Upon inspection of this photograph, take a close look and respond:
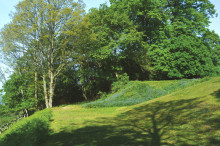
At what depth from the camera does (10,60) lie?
29.8 m

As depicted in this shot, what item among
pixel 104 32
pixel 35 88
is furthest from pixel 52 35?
pixel 35 88

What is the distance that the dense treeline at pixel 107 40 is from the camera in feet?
74.2

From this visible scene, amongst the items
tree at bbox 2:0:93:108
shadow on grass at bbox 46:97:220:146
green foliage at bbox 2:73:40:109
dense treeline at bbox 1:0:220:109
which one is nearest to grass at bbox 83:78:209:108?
dense treeline at bbox 1:0:220:109

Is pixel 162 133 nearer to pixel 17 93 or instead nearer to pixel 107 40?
pixel 107 40

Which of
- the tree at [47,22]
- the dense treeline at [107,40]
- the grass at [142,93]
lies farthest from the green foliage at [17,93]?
the grass at [142,93]

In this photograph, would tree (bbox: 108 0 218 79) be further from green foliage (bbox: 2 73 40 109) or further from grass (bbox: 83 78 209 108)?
green foliage (bbox: 2 73 40 109)

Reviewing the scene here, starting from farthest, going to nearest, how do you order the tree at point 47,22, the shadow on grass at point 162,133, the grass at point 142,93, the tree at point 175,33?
the tree at point 175,33 → the tree at point 47,22 → the grass at point 142,93 → the shadow on grass at point 162,133

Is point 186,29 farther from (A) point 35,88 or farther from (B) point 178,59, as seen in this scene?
(A) point 35,88

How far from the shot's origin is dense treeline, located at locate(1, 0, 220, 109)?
22.6 m

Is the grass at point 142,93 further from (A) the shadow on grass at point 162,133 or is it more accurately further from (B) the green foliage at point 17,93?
(B) the green foliage at point 17,93

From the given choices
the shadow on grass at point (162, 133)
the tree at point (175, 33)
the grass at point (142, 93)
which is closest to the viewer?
the shadow on grass at point (162, 133)

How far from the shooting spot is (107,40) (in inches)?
1066

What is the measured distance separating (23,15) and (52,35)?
13.3 ft

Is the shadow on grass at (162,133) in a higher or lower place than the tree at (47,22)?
lower
